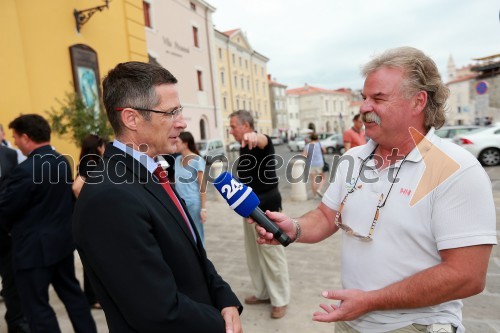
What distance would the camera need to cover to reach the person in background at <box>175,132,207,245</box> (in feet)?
13.8

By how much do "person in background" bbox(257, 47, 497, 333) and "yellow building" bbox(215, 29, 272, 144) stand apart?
3045 cm

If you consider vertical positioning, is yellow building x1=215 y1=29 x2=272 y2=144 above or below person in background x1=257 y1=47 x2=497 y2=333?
above

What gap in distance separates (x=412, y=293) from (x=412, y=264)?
0.48 feet

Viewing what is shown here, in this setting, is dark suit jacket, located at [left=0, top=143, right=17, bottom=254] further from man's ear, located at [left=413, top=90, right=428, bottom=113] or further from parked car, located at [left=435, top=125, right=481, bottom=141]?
parked car, located at [left=435, top=125, right=481, bottom=141]

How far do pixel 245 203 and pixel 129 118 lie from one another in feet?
2.27

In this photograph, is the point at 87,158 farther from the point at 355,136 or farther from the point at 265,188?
the point at 355,136

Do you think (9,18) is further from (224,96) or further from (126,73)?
(224,96)

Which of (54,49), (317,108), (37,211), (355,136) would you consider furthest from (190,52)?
(317,108)

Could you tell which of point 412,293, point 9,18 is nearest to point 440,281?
point 412,293

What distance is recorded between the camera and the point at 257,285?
13.0 feet

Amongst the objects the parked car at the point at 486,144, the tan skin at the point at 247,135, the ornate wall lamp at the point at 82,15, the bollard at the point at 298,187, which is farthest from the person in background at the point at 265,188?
the parked car at the point at 486,144

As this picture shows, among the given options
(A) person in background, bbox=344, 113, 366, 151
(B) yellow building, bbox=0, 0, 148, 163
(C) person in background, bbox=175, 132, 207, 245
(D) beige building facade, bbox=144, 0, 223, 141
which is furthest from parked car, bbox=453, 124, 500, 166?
→ (D) beige building facade, bbox=144, 0, 223, 141

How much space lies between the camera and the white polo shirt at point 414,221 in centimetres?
138

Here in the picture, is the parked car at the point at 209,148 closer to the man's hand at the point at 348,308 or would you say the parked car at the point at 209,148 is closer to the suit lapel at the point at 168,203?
the suit lapel at the point at 168,203
